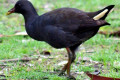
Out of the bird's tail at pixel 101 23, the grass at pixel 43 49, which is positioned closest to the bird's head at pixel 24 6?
the grass at pixel 43 49

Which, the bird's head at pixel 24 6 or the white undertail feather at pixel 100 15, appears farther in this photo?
the bird's head at pixel 24 6

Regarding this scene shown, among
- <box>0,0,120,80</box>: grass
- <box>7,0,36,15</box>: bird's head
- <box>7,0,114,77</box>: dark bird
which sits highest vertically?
<box>7,0,36,15</box>: bird's head

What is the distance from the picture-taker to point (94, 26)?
5.14 m

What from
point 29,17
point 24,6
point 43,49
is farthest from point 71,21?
point 43,49

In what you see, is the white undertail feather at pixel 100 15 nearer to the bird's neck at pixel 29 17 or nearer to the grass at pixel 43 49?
the grass at pixel 43 49

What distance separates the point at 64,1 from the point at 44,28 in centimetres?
568

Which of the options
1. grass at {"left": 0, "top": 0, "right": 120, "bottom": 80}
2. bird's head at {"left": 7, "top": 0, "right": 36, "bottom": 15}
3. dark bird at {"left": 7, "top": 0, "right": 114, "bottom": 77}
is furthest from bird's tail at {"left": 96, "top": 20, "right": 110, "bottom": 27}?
bird's head at {"left": 7, "top": 0, "right": 36, "bottom": 15}

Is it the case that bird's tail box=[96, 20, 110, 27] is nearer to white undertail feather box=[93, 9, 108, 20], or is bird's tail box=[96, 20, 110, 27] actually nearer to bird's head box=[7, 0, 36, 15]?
white undertail feather box=[93, 9, 108, 20]

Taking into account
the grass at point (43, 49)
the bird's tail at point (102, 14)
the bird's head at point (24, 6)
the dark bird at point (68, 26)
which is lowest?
the grass at point (43, 49)

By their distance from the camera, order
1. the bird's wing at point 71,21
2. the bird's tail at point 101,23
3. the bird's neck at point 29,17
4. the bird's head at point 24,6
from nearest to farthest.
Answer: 1. the bird's tail at point 101,23
2. the bird's wing at point 71,21
3. the bird's neck at point 29,17
4. the bird's head at point 24,6

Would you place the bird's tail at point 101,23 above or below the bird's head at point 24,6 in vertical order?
below

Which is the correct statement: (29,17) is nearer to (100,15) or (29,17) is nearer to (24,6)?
(24,6)

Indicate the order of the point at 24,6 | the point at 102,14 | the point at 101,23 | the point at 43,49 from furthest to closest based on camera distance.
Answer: the point at 43,49
the point at 24,6
the point at 102,14
the point at 101,23

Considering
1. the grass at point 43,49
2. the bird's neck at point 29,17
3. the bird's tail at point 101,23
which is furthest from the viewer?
the bird's neck at point 29,17
